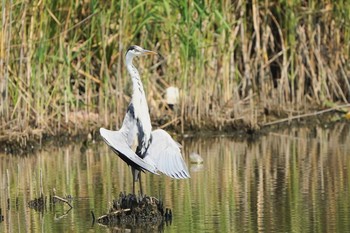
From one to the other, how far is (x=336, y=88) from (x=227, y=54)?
7.61ft

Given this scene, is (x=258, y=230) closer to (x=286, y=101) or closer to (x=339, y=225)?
(x=339, y=225)

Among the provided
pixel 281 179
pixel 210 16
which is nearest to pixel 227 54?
pixel 210 16

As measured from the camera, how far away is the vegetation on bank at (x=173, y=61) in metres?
13.4

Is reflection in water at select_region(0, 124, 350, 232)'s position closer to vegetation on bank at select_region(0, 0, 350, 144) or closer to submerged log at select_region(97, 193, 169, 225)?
submerged log at select_region(97, 193, 169, 225)

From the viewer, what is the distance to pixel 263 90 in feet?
50.7

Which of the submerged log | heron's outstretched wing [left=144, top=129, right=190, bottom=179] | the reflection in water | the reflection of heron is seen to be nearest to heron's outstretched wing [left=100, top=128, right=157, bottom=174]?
the reflection of heron

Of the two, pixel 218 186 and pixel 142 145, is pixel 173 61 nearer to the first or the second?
pixel 218 186

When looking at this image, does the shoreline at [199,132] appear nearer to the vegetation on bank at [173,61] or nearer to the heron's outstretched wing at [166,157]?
the vegetation on bank at [173,61]

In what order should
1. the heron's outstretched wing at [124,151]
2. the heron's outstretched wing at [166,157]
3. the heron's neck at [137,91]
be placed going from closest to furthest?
the heron's outstretched wing at [124,151]
the heron's outstretched wing at [166,157]
the heron's neck at [137,91]

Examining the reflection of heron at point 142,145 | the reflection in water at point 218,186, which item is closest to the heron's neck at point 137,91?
the reflection of heron at point 142,145

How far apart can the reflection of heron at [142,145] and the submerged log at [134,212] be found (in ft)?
0.97

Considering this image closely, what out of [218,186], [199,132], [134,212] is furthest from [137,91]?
[199,132]

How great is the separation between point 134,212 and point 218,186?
1.90m

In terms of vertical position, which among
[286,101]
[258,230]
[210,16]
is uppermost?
[210,16]
